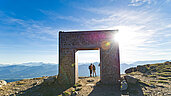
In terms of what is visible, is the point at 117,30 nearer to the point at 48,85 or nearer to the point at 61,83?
the point at 61,83

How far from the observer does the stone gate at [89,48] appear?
38.1ft

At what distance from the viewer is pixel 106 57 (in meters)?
11.8

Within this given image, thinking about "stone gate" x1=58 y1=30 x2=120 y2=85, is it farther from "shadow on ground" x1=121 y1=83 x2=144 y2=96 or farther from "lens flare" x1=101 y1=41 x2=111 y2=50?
"shadow on ground" x1=121 y1=83 x2=144 y2=96

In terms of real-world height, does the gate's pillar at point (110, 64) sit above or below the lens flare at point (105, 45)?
below

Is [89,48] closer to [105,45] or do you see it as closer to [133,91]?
[105,45]

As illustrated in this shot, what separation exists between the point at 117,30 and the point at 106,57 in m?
3.41

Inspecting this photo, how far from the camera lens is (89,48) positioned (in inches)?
475

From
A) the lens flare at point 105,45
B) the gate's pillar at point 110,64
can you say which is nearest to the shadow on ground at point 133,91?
the gate's pillar at point 110,64

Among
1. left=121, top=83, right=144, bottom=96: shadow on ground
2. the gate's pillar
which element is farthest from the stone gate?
left=121, top=83, right=144, bottom=96: shadow on ground

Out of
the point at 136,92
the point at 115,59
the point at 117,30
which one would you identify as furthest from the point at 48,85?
the point at 117,30

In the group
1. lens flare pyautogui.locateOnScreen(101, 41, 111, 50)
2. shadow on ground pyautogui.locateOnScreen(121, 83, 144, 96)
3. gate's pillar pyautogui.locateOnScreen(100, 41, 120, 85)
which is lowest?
shadow on ground pyautogui.locateOnScreen(121, 83, 144, 96)

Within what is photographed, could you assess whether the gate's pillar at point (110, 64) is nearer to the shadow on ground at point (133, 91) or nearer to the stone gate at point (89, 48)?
the stone gate at point (89, 48)

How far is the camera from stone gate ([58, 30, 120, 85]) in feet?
38.1

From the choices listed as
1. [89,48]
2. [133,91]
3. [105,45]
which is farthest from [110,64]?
[133,91]
